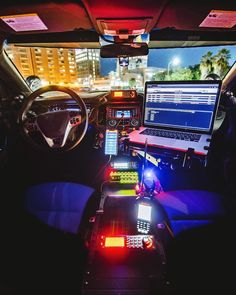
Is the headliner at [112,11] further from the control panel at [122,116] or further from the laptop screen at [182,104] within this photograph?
the control panel at [122,116]

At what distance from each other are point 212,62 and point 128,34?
20074mm

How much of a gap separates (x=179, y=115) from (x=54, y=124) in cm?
113

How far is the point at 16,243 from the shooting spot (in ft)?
6.50

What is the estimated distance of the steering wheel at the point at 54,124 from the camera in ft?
4.55

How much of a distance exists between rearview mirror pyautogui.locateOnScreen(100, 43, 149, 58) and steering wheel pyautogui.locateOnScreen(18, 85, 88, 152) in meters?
0.76

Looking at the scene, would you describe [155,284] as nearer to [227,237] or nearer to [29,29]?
[227,237]

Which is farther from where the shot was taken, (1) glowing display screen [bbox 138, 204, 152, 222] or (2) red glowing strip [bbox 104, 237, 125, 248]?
(1) glowing display screen [bbox 138, 204, 152, 222]

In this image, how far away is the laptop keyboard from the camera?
5.79 ft

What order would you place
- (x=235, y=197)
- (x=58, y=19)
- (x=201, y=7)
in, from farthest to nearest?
(x=58, y=19) → (x=201, y=7) → (x=235, y=197)

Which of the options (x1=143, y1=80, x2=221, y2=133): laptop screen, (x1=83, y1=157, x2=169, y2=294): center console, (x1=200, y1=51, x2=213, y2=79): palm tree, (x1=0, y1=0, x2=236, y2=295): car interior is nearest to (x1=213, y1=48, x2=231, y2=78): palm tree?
(x1=200, y1=51, x2=213, y2=79): palm tree

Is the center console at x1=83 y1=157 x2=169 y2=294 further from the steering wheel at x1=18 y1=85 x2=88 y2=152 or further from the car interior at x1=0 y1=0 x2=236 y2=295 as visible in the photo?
the steering wheel at x1=18 y1=85 x2=88 y2=152

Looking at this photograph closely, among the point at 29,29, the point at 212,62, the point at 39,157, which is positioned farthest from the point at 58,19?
the point at 212,62

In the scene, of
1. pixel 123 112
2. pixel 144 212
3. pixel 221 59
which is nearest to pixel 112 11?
pixel 123 112

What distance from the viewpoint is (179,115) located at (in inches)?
76.3
